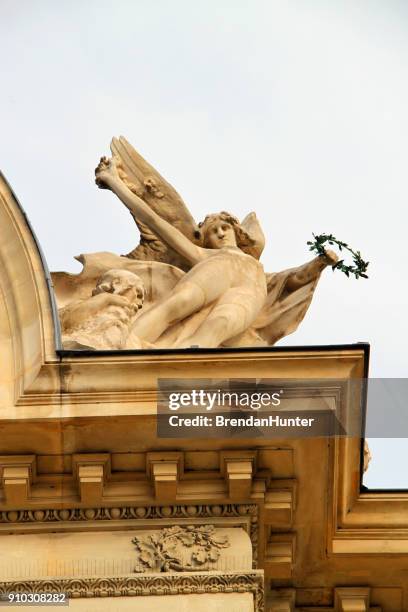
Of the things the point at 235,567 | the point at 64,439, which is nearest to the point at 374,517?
the point at 235,567

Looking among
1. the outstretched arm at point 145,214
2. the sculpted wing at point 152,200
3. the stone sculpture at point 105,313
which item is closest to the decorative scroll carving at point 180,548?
the stone sculpture at point 105,313

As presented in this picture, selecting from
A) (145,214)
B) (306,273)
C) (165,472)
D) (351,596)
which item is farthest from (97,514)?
(145,214)

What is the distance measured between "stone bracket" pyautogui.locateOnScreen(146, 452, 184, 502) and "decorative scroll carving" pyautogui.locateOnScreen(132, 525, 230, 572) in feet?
0.96

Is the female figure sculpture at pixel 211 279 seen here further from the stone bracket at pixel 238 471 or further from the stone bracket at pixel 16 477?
the stone bracket at pixel 16 477

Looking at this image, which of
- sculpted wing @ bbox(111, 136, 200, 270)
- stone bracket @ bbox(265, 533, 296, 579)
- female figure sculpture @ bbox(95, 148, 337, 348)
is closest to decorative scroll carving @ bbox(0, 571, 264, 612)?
stone bracket @ bbox(265, 533, 296, 579)

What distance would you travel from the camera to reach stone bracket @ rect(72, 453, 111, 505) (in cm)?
A: 1700

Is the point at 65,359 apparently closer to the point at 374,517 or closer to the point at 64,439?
the point at 64,439

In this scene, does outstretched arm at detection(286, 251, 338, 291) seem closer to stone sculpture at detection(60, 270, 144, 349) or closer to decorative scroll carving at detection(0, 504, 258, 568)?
stone sculpture at detection(60, 270, 144, 349)

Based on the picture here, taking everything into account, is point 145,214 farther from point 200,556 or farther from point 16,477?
point 200,556

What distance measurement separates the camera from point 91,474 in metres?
17.0

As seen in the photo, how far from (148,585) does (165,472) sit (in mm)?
1082

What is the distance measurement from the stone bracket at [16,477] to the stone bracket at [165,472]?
102 centimetres

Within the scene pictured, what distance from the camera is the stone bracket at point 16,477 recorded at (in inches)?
670

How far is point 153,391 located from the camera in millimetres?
17047
